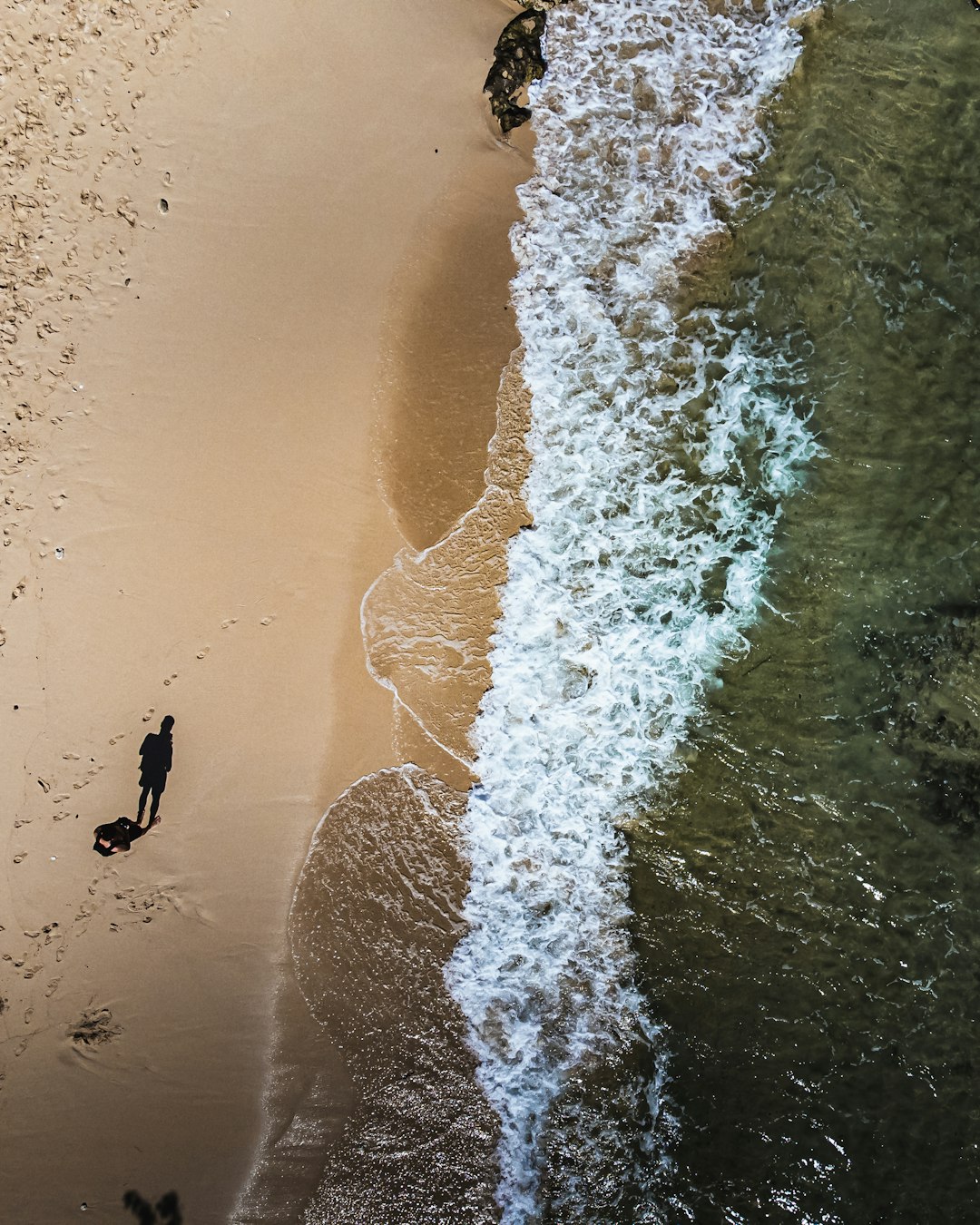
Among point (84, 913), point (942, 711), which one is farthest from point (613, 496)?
point (84, 913)

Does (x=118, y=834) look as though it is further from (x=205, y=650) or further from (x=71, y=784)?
(x=205, y=650)

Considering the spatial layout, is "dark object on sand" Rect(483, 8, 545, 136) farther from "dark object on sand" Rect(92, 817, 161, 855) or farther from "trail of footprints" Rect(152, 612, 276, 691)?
"dark object on sand" Rect(92, 817, 161, 855)

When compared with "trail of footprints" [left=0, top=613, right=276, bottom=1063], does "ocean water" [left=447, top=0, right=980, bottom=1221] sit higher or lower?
higher

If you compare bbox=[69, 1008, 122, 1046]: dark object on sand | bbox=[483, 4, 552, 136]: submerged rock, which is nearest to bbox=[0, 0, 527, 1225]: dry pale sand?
bbox=[69, 1008, 122, 1046]: dark object on sand

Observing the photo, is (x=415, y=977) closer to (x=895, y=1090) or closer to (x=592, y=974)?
(x=592, y=974)

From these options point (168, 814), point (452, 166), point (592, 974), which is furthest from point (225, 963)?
point (452, 166)

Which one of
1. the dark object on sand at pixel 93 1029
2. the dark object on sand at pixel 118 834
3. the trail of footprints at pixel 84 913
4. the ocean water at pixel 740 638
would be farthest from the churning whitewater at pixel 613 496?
the dark object on sand at pixel 93 1029
